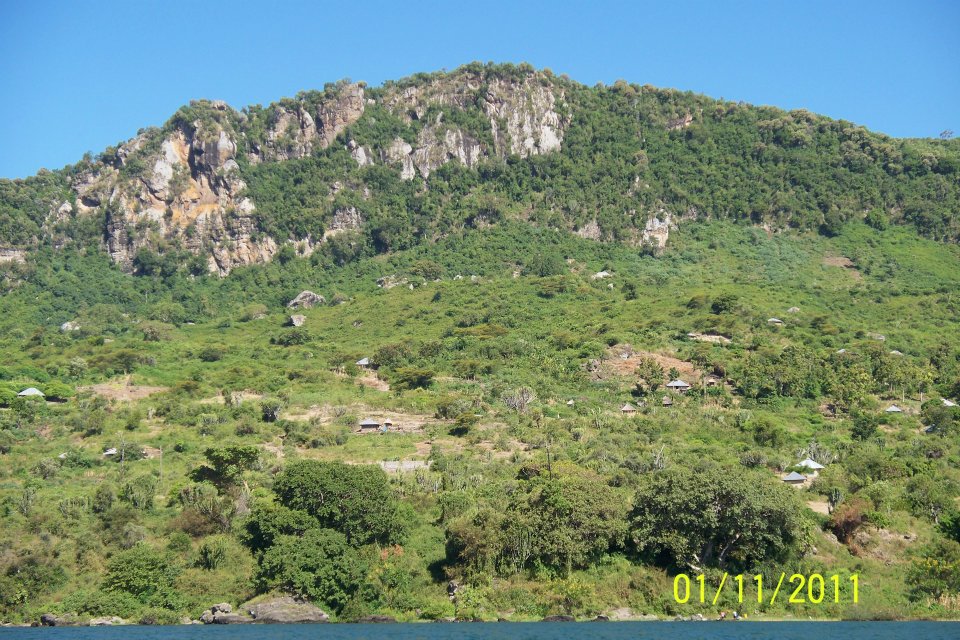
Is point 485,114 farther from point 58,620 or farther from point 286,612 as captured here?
point 58,620

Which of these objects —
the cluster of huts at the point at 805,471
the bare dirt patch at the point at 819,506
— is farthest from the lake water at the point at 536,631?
the cluster of huts at the point at 805,471

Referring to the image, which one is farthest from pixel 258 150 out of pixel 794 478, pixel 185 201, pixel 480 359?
pixel 794 478

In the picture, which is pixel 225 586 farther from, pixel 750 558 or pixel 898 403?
pixel 898 403

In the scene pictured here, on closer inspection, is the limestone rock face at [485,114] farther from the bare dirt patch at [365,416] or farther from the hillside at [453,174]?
the bare dirt patch at [365,416]

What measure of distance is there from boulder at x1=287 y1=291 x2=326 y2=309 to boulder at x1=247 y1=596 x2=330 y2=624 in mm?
76871

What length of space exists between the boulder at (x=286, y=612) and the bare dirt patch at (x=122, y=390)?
3836cm

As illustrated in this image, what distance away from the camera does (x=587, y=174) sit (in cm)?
14438

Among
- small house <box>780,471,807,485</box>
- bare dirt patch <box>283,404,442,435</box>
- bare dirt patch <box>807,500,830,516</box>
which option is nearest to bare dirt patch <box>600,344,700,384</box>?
bare dirt patch <box>283,404,442,435</box>

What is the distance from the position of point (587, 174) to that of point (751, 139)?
26.4 meters

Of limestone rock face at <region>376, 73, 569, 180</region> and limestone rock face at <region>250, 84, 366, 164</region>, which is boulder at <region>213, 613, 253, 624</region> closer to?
limestone rock face at <region>376, 73, 569, 180</region>

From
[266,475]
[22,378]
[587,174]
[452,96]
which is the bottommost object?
[266,475]

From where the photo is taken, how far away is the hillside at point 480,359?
4653 centimetres

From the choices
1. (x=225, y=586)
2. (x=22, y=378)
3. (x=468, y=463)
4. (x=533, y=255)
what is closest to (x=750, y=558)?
(x=468, y=463)

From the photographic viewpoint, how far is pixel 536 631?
3909 cm
